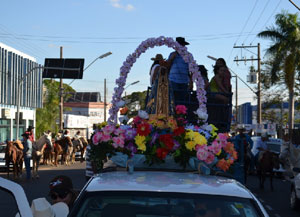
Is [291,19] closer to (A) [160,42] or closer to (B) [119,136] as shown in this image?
(A) [160,42]

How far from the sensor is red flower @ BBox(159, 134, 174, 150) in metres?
7.26

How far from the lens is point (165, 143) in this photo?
730cm

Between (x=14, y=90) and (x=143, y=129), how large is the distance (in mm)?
54040

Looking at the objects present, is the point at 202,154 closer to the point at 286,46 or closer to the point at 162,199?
the point at 162,199

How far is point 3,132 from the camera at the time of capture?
5622 cm

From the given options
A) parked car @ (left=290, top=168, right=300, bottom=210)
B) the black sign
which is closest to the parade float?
parked car @ (left=290, top=168, right=300, bottom=210)

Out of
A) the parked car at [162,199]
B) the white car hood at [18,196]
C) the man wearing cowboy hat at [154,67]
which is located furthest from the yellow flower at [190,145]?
the man wearing cowboy hat at [154,67]

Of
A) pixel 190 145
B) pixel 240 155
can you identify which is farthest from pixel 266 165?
pixel 190 145

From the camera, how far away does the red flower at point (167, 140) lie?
726 centimetres

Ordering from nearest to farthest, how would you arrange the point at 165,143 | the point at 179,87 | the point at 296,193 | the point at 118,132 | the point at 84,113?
the point at 165,143
the point at 118,132
the point at 179,87
the point at 296,193
the point at 84,113

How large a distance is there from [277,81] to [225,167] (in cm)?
4007

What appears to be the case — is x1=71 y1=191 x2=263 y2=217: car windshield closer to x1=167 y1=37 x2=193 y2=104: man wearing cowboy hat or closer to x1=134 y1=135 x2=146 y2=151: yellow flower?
x1=134 y1=135 x2=146 y2=151: yellow flower

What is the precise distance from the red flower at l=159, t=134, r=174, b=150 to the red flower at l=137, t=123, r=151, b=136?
237 millimetres

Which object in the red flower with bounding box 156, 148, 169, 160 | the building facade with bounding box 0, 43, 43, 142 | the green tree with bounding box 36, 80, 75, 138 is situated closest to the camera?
the red flower with bounding box 156, 148, 169, 160
